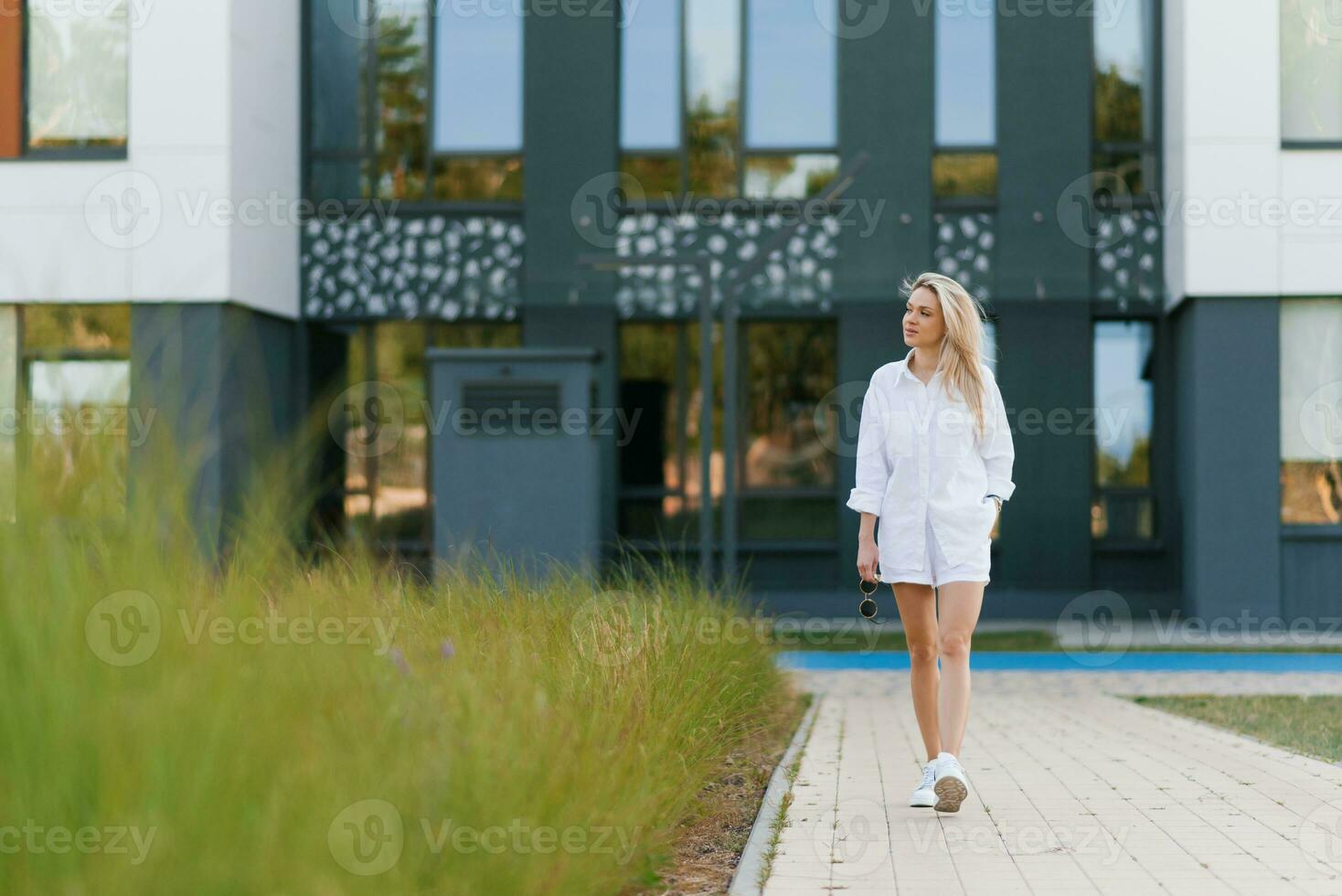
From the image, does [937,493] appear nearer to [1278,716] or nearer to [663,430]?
[1278,716]

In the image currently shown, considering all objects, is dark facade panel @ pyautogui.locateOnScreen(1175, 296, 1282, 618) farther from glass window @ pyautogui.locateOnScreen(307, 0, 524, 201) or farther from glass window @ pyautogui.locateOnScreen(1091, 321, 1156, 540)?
glass window @ pyautogui.locateOnScreen(307, 0, 524, 201)

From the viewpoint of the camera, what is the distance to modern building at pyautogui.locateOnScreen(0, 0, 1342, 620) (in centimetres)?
1541

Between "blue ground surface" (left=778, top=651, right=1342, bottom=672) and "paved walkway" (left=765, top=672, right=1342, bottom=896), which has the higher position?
"paved walkway" (left=765, top=672, right=1342, bottom=896)

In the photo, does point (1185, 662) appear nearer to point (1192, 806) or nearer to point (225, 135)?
point (1192, 806)

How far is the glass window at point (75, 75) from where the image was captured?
15.6 metres

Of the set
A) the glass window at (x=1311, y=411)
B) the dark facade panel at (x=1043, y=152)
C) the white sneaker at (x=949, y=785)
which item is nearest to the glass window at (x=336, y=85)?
the dark facade panel at (x=1043, y=152)

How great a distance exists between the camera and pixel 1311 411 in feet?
50.8

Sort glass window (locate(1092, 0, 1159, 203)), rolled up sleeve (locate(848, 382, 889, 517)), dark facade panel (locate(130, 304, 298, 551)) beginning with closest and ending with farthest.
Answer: rolled up sleeve (locate(848, 382, 889, 517))
dark facade panel (locate(130, 304, 298, 551))
glass window (locate(1092, 0, 1159, 203))

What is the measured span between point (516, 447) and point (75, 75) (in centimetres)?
680

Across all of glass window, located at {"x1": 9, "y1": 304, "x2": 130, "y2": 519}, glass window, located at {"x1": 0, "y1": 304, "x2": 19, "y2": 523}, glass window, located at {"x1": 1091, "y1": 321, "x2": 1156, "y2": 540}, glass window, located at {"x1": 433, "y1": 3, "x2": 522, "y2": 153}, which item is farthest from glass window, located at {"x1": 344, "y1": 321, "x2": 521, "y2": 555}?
glass window, located at {"x1": 9, "y1": 304, "x2": 130, "y2": 519}

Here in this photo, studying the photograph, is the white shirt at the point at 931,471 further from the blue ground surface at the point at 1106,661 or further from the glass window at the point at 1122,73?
the glass window at the point at 1122,73

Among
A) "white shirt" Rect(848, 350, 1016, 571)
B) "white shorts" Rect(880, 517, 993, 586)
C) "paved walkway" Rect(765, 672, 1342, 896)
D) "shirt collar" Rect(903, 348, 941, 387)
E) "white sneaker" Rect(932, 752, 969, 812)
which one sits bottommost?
"paved walkway" Rect(765, 672, 1342, 896)

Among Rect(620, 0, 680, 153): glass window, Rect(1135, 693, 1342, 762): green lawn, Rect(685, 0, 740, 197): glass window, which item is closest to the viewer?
Rect(1135, 693, 1342, 762): green lawn

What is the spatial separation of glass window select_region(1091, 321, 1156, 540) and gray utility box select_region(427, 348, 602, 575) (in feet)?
21.7
